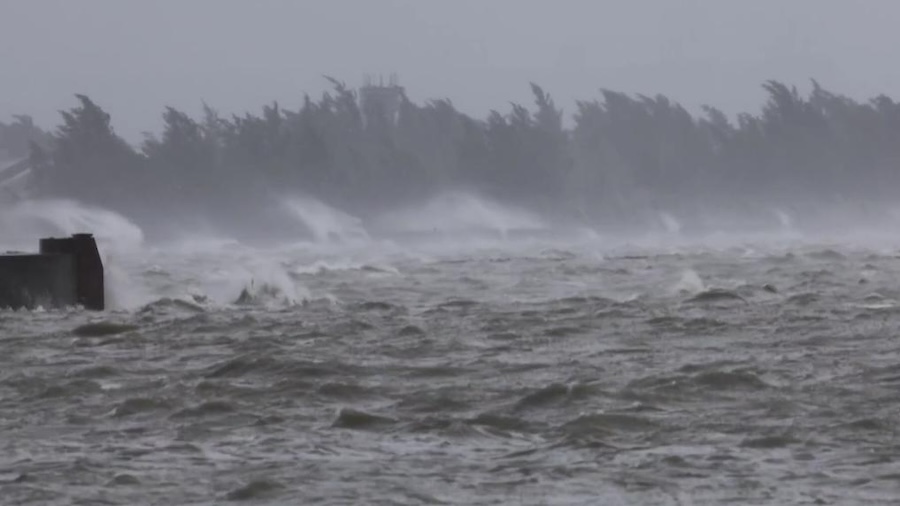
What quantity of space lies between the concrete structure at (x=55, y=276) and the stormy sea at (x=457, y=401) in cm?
41

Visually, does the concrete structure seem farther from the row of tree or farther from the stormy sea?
the row of tree

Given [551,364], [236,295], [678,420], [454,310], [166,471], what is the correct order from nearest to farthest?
1. [166,471]
2. [678,420]
3. [551,364]
4. [454,310]
5. [236,295]

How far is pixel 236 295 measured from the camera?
29.7 metres

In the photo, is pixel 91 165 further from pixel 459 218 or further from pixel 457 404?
pixel 457 404

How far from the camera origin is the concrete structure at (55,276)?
84.4 feet

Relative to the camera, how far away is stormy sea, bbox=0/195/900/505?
1081cm

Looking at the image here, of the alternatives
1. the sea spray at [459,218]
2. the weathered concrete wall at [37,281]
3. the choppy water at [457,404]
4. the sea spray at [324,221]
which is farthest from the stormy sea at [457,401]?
the sea spray at [459,218]

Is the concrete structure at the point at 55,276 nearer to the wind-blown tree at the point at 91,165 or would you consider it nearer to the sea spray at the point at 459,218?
the sea spray at the point at 459,218

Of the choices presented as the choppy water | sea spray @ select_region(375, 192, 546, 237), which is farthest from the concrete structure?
sea spray @ select_region(375, 192, 546, 237)

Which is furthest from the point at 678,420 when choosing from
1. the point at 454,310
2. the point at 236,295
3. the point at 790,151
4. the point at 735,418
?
the point at 790,151

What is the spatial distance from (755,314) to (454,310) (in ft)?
14.5

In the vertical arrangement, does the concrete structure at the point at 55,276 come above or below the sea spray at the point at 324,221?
below

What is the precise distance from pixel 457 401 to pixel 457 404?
16 cm

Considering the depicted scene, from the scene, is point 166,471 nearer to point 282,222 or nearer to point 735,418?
point 735,418
